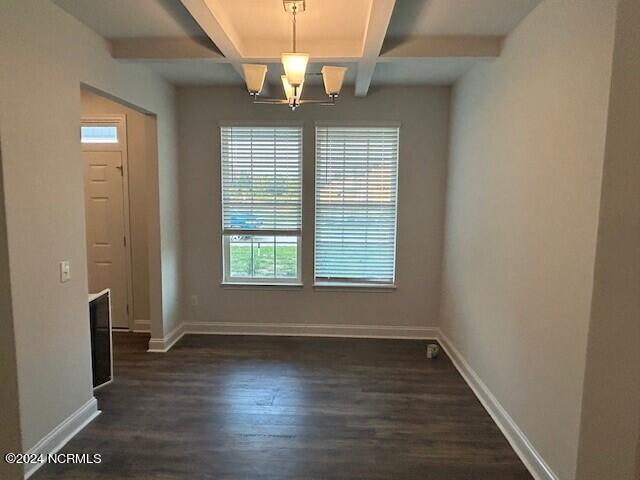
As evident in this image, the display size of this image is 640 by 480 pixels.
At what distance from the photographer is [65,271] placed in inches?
100

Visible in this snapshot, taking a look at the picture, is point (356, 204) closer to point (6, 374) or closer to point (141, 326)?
point (141, 326)

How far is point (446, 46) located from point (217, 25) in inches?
63.3

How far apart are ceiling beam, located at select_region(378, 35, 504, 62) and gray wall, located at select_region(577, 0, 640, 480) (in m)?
2.34

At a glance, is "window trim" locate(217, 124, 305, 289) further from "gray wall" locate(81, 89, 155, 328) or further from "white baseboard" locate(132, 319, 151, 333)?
"white baseboard" locate(132, 319, 151, 333)

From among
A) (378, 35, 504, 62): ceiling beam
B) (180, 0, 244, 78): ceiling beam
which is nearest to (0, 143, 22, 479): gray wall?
(180, 0, 244, 78): ceiling beam

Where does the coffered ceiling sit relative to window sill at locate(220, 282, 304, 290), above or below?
above

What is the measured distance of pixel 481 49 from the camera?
2891mm

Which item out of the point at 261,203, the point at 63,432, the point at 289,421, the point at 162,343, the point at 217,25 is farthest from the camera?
the point at 261,203

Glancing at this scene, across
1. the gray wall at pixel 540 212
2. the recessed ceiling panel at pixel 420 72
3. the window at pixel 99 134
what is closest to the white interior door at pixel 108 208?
the window at pixel 99 134

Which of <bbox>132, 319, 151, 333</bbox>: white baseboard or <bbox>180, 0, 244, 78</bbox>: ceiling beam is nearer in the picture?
<bbox>180, 0, 244, 78</bbox>: ceiling beam

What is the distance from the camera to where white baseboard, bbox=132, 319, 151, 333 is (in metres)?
4.59

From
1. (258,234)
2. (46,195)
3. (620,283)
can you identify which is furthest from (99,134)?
(620,283)

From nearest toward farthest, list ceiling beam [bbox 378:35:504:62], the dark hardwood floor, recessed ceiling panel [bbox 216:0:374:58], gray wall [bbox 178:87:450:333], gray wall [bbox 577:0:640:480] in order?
1. gray wall [bbox 577:0:640:480]
2. the dark hardwood floor
3. recessed ceiling panel [bbox 216:0:374:58]
4. ceiling beam [bbox 378:35:504:62]
5. gray wall [bbox 178:87:450:333]

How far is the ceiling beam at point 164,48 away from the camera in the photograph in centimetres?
296
